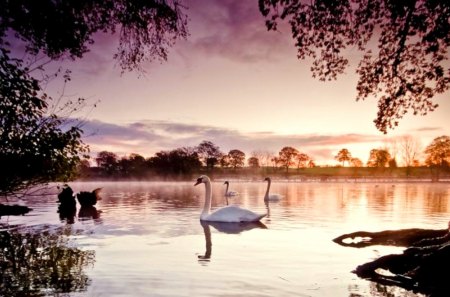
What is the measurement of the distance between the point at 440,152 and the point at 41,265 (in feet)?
501

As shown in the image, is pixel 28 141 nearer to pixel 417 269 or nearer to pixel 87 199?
pixel 417 269

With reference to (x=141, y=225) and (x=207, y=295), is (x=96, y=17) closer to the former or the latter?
(x=207, y=295)

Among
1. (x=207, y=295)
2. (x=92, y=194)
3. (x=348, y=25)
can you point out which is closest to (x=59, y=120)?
(x=207, y=295)

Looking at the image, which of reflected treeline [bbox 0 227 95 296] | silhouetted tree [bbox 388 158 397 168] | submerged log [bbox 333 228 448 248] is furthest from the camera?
silhouetted tree [bbox 388 158 397 168]

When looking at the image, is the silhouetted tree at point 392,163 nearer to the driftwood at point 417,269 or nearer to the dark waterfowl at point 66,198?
the dark waterfowl at point 66,198

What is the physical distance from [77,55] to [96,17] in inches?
51.5

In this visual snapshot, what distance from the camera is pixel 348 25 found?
1133 centimetres

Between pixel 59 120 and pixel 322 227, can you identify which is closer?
pixel 59 120

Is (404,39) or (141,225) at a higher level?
(404,39)

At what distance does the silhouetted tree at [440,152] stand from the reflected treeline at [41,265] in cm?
14827

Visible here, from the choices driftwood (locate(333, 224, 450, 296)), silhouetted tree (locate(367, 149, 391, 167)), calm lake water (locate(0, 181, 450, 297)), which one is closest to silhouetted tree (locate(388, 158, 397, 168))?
silhouetted tree (locate(367, 149, 391, 167))

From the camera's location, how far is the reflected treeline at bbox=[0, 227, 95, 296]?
905cm

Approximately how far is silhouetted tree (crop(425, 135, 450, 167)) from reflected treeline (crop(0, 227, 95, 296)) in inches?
5837

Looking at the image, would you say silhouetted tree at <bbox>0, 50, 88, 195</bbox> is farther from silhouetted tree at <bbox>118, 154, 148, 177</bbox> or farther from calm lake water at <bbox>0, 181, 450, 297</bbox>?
silhouetted tree at <bbox>118, 154, 148, 177</bbox>
